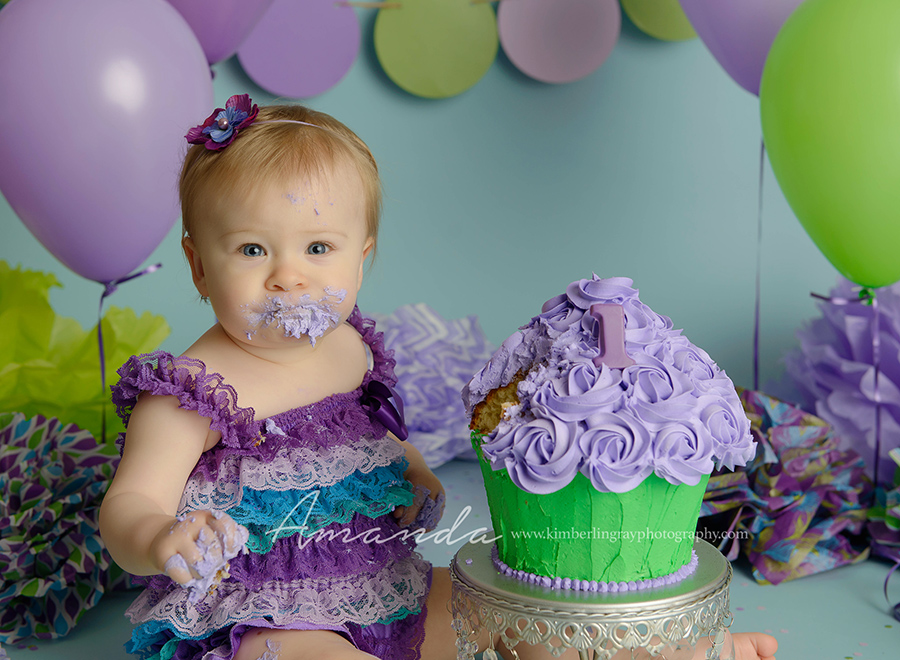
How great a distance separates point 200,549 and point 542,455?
15.2 inches

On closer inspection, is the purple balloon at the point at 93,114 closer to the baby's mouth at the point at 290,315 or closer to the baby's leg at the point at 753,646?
the baby's mouth at the point at 290,315

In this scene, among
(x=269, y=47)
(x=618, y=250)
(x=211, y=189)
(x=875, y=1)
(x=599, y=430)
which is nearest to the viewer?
(x=599, y=430)

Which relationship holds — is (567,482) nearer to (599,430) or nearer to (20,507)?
(599,430)

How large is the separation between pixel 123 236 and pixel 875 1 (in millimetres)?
1414

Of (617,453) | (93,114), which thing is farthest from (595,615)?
(93,114)

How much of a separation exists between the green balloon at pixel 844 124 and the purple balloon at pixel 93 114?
3.64 ft

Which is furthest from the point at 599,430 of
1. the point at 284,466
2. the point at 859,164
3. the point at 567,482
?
the point at 859,164

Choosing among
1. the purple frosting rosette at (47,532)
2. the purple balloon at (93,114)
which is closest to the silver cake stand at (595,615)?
the purple frosting rosette at (47,532)

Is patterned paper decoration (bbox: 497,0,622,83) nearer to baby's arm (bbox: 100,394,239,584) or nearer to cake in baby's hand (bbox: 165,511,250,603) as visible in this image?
baby's arm (bbox: 100,394,239,584)

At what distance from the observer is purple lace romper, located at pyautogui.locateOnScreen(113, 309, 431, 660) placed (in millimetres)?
1149

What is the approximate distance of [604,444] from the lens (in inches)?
38.4

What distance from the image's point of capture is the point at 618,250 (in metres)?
2.61

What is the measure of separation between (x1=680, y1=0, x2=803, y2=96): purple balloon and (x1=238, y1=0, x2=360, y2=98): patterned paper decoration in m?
0.96

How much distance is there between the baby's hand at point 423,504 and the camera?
1316 millimetres
